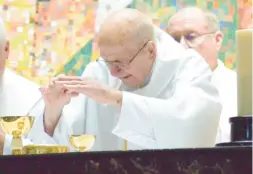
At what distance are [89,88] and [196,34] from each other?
122cm

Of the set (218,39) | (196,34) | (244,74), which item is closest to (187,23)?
(196,34)

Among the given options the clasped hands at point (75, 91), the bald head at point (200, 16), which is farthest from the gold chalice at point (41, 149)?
the bald head at point (200, 16)

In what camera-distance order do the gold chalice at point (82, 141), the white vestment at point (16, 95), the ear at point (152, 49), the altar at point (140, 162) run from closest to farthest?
the altar at point (140, 162) → the gold chalice at point (82, 141) → the ear at point (152, 49) → the white vestment at point (16, 95)

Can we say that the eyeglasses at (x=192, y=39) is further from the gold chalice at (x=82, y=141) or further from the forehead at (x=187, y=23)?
the gold chalice at (x=82, y=141)

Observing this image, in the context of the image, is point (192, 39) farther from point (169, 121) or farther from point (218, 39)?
point (169, 121)

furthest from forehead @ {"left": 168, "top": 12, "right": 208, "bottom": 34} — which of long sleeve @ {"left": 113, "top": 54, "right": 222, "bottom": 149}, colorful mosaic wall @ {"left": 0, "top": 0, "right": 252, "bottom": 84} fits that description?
long sleeve @ {"left": 113, "top": 54, "right": 222, "bottom": 149}

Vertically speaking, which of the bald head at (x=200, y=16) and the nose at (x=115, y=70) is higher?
the bald head at (x=200, y=16)

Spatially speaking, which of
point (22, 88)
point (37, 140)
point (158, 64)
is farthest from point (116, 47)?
point (22, 88)

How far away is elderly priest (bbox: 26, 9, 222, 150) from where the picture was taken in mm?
2285

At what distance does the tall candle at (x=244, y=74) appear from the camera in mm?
1581

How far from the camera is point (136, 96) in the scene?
2.32 metres

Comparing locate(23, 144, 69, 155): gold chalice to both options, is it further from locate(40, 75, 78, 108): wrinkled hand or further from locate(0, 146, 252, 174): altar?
locate(40, 75, 78, 108): wrinkled hand

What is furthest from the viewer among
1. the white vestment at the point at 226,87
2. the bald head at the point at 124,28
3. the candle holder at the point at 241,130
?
the white vestment at the point at 226,87

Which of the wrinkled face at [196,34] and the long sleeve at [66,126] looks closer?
the long sleeve at [66,126]
